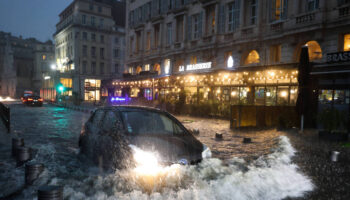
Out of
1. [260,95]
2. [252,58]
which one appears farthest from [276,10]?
[260,95]

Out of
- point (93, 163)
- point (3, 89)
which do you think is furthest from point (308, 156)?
point (3, 89)

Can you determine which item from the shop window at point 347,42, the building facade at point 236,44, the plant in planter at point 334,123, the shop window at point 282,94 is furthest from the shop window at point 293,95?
the plant in planter at point 334,123

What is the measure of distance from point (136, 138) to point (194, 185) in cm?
140

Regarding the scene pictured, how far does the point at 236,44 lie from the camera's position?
889 inches

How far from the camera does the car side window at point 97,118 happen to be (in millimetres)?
6113

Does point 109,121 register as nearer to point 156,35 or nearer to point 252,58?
point 252,58

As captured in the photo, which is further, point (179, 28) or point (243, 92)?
point (179, 28)

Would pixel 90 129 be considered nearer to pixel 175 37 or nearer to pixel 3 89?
pixel 175 37

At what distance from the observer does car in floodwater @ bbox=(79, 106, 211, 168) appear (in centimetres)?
467

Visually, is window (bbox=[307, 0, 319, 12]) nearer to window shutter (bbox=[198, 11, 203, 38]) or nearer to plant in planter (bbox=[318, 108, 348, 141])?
window shutter (bbox=[198, 11, 203, 38])

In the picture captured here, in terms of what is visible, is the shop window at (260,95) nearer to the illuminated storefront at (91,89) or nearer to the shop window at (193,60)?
the shop window at (193,60)

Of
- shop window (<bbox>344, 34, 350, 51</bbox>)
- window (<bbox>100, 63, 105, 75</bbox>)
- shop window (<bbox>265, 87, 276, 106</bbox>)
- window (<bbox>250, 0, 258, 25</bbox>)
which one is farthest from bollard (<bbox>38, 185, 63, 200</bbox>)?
window (<bbox>100, 63, 105, 75</bbox>)

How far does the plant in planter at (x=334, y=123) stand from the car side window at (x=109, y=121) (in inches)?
308

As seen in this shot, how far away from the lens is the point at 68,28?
59.1 m
